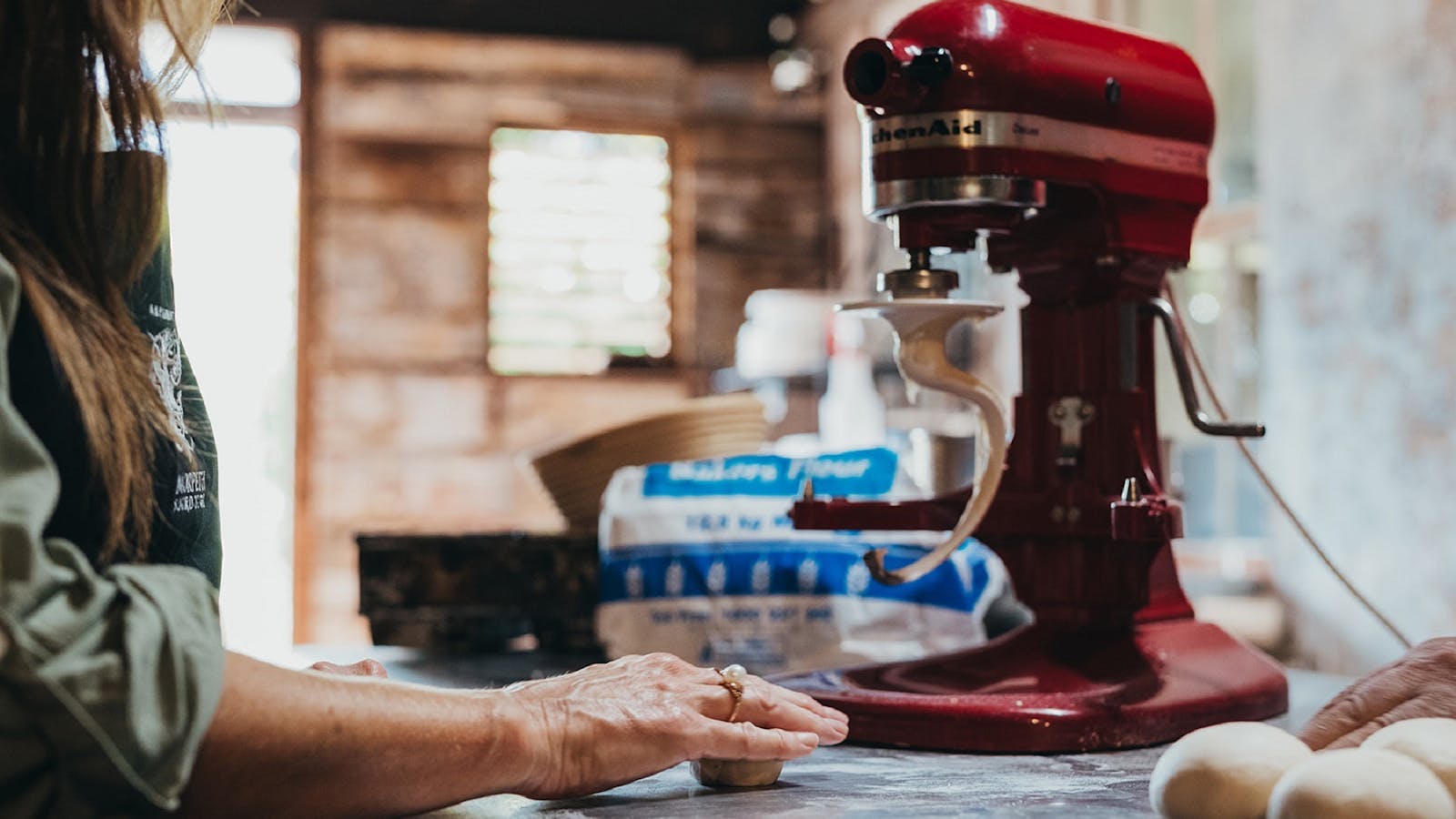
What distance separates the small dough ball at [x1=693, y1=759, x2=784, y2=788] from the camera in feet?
2.78

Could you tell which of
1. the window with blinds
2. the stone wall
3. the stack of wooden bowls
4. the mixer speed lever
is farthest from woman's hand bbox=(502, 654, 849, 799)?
the window with blinds

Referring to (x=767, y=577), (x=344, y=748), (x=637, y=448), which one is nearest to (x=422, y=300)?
(x=637, y=448)

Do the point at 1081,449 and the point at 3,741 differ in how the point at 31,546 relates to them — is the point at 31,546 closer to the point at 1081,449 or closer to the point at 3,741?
the point at 3,741

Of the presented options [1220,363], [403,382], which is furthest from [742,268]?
[1220,363]

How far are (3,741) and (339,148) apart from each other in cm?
568

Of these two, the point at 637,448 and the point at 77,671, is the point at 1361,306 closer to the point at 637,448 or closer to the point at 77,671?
the point at 637,448

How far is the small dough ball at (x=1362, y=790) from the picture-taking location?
629 millimetres

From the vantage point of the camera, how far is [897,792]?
822 millimetres

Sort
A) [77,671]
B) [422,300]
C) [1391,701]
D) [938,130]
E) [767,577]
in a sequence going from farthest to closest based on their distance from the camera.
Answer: [422,300] → [767,577] → [938,130] → [1391,701] → [77,671]

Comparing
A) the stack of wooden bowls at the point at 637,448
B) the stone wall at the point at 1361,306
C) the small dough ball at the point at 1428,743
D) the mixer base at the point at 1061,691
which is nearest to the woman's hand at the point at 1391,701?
the small dough ball at the point at 1428,743

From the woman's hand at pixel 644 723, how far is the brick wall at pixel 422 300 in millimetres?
5089

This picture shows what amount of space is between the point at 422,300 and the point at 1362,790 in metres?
5.68

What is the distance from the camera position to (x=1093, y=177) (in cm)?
114

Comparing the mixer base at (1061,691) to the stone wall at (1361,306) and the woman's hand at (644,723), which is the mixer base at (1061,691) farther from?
the stone wall at (1361,306)
